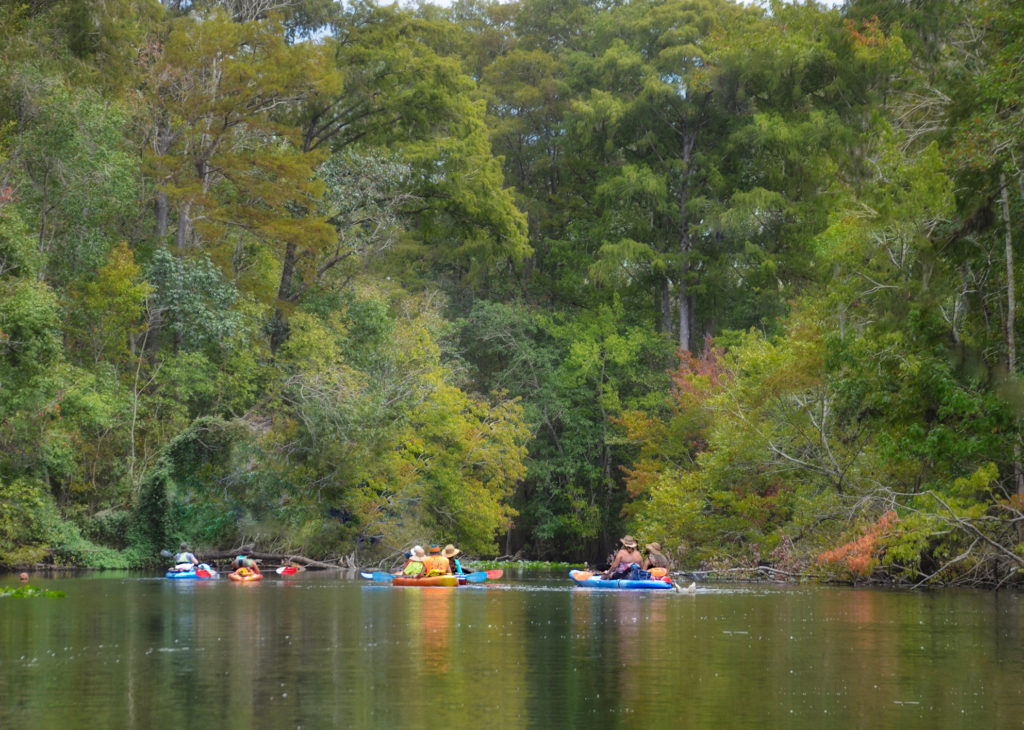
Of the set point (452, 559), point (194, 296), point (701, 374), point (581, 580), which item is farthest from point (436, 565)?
point (701, 374)

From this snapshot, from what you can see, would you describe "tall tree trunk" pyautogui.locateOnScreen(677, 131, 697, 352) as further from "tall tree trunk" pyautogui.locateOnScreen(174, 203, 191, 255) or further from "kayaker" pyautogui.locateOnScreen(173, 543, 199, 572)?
"kayaker" pyautogui.locateOnScreen(173, 543, 199, 572)

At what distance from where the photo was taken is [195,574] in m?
33.0

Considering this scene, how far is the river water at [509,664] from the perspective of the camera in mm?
8172

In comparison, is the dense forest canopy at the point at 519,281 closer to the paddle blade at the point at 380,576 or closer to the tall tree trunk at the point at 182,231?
the tall tree trunk at the point at 182,231

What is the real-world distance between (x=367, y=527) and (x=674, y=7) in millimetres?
25506

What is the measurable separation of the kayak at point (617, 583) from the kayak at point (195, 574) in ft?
33.3

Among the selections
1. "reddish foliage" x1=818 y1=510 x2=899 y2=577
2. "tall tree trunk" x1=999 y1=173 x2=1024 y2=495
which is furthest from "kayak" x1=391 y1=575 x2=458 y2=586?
"tall tree trunk" x1=999 y1=173 x2=1024 y2=495

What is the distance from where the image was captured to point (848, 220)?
29.2m

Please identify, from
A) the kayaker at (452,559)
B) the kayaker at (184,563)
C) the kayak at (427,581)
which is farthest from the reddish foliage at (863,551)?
the kayaker at (184,563)

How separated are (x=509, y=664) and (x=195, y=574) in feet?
76.7

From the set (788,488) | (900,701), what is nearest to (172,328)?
(788,488)

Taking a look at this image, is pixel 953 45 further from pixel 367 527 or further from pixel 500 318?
pixel 500 318

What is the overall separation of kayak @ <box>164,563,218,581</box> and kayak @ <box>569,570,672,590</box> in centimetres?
1015

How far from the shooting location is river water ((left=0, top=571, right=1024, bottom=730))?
817cm
